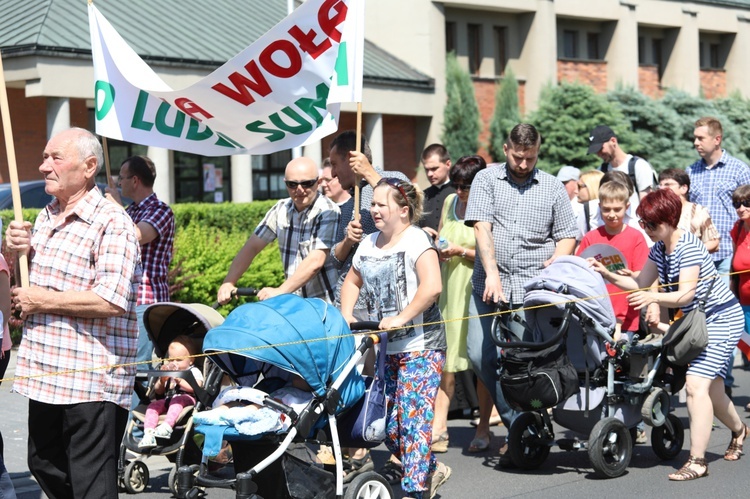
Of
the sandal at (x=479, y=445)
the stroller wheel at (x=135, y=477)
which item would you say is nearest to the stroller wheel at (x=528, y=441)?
the sandal at (x=479, y=445)

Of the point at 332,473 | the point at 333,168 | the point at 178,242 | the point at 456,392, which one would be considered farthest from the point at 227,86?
the point at 178,242

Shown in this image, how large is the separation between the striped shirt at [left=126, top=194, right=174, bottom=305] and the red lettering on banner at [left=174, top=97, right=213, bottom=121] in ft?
2.56

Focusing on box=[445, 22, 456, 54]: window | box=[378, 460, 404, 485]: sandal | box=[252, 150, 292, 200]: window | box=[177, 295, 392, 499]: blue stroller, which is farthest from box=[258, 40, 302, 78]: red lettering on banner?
box=[445, 22, 456, 54]: window

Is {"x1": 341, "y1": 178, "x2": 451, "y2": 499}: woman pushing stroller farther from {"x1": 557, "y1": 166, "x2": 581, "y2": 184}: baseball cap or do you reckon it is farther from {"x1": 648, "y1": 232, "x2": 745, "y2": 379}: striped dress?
{"x1": 557, "y1": 166, "x2": 581, "y2": 184}: baseball cap

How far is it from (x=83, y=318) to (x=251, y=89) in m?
2.60

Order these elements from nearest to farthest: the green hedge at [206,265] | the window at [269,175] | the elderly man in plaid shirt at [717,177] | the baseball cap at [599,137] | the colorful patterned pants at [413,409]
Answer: the colorful patterned pants at [413,409] → the elderly man in plaid shirt at [717,177] → the baseball cap at [599,137] → the green hedge at [206,265] → the window at [269,175]

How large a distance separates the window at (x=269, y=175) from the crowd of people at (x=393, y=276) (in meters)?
Result: 22.1

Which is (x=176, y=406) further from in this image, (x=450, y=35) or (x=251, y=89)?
(x=450, y=35)

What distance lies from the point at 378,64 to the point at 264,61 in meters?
25.5

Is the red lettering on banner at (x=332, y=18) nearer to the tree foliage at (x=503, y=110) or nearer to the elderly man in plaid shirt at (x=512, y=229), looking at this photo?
the elderly man in plaid shirt at (x=512, y=229)

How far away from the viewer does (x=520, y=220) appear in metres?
7.89

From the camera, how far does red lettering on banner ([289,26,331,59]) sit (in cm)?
722

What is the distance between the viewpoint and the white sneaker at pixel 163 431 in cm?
678

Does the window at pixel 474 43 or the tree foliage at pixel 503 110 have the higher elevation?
the window at pixel 474 43
